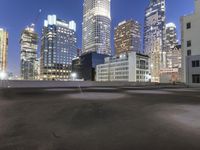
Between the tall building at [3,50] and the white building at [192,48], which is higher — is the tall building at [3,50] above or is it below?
above

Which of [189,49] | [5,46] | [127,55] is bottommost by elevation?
[189,49]

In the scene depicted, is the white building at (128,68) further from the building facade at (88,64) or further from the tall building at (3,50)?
the tall building at (3,50)

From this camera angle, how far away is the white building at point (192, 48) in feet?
161

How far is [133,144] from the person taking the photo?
4.95 m

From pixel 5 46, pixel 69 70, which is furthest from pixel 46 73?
pixel 5 46

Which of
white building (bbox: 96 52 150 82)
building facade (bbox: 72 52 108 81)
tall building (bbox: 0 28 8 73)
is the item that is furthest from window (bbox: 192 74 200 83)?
tall building (bbox: 0 28 8 73)

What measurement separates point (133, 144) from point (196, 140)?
1.90m

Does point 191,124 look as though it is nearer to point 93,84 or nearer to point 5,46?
point 93,84

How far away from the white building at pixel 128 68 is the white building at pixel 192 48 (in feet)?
259

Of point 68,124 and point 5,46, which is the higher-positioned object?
point 5,46

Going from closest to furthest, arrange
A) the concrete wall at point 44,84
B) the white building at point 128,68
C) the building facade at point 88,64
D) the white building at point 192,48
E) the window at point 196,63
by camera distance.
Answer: the concrete wall at point 44,84
the window at point 196,63
the white building at point 192,48
the white building at point 128,68
the building facade at point 88,64

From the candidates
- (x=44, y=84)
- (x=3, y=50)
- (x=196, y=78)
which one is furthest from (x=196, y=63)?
(x=3, y=50)

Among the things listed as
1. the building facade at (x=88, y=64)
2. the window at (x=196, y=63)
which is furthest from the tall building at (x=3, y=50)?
the window at (x=196, y=63)

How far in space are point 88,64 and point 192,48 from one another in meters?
135
